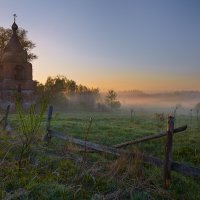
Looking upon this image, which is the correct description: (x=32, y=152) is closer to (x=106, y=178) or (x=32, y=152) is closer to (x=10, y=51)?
(x=106, y=178)

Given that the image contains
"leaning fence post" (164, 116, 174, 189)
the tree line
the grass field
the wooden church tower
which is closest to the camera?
the grass field

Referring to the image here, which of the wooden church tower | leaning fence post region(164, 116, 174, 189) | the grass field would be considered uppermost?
the wooden church tower

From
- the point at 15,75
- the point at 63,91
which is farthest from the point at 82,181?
the point at 63,91

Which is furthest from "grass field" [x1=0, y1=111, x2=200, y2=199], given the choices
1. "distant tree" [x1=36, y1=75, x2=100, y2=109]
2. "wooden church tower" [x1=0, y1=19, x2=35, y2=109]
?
"distant tree" [x1=36, y1=75, x2=100, y2=109]

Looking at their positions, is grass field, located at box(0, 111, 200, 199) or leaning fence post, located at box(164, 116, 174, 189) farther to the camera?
leaning fence post, located at box(164, 116, 174, 189)

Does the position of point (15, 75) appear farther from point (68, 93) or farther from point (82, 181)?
point (82, 181)

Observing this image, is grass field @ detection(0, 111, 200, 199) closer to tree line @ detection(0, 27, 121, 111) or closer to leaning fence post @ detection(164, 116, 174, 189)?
leaning fence post @ detection(164, 116, 174, 189)

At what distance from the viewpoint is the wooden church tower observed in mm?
41969

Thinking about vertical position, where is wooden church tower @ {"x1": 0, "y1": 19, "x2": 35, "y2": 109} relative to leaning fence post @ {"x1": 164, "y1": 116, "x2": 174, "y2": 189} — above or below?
above

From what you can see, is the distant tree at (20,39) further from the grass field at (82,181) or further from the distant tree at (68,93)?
the grass field at (82,181)

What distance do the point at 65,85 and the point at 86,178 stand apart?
198 ft

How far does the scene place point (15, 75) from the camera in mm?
43031

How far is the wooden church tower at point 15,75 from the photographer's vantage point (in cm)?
4197

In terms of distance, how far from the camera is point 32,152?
28.8ft
